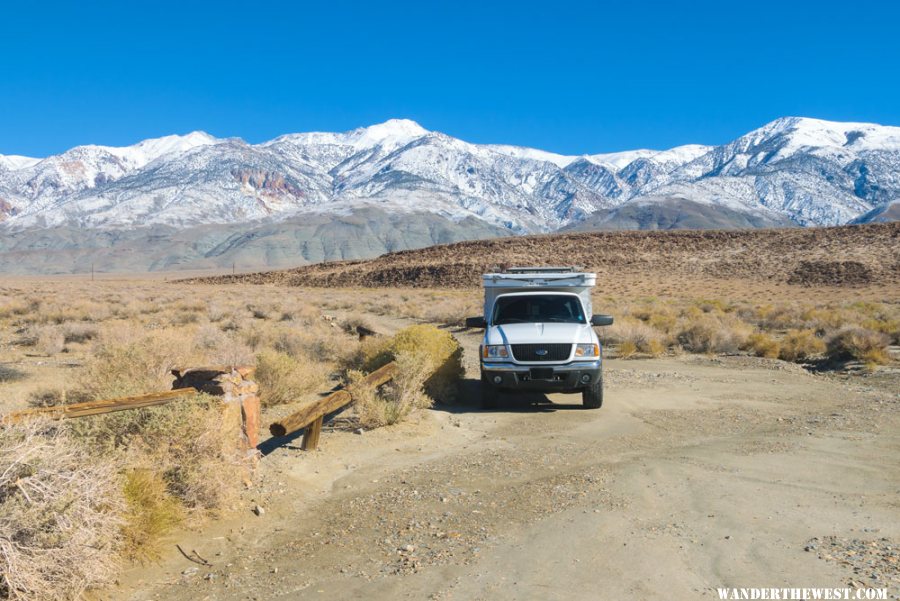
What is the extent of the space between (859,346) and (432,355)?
426 inches

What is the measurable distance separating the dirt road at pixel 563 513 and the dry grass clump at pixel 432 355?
1167 millimetres

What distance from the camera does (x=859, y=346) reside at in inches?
617

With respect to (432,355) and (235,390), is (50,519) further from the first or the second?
(432,355)

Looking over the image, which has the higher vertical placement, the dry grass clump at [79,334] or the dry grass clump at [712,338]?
the dry grass clump at [79,334]

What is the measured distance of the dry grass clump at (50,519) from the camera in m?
4.01

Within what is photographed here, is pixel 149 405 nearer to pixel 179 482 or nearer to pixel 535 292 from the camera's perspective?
pixel 179 482

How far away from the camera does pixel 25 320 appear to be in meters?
24.7

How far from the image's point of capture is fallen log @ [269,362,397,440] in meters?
7.43

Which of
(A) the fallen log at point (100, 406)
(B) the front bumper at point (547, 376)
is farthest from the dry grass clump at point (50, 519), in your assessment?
(B) the front bumper at point (547, 376)

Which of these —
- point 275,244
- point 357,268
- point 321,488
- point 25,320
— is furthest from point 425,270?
point 275,244

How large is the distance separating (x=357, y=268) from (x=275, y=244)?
127 meters

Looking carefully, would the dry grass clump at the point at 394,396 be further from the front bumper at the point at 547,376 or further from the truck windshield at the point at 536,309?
the truck windshield at the point at 536,309

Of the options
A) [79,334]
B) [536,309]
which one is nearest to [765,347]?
[536,309]

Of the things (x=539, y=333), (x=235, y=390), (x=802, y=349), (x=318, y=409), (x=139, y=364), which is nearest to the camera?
(x=235, y=390)
